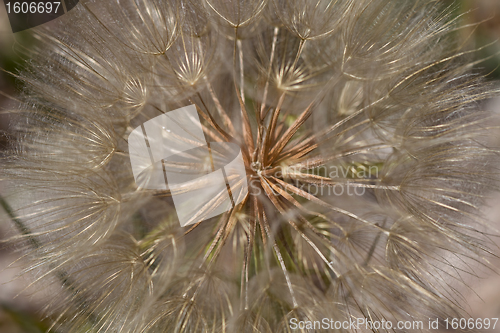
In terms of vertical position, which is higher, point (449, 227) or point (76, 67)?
point (76, 67)

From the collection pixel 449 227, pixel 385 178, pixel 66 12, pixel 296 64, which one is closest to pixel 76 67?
pixel 66 12

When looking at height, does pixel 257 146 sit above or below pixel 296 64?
below

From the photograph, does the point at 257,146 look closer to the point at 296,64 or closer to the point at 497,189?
the point at 296,64

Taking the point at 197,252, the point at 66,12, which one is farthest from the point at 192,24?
the point at 197,252

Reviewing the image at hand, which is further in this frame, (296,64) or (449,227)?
(296,64)

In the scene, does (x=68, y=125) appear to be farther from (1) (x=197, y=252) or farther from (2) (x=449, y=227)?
(2) (x=449, y=227)

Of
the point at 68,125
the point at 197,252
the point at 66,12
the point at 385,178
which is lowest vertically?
the point at 197,252
